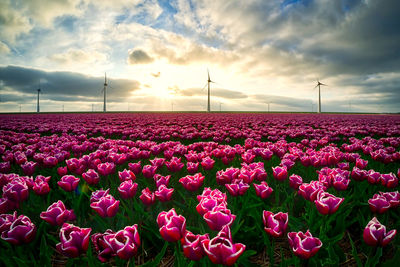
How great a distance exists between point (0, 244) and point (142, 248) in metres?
1.63

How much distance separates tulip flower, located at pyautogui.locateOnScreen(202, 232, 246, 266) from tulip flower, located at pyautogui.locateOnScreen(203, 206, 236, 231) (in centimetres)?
26

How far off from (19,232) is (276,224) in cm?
225

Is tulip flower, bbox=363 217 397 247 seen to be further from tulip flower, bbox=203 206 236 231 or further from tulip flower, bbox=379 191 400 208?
tulip flower, bbox=203 206 236 231

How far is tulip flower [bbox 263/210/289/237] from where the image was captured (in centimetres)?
191

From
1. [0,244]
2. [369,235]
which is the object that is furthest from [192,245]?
[0,244]

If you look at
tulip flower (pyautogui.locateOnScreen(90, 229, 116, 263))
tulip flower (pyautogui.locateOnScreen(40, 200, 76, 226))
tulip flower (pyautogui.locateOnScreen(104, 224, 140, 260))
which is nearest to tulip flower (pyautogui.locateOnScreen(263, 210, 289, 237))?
tulip flower (pyautogui.locateOnScreen(104, 224, 140, 260))

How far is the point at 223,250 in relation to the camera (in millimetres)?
1430

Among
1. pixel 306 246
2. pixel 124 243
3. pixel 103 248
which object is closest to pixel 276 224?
pixel 306 246

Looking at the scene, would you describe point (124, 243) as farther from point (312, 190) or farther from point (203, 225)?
point (312, 190)

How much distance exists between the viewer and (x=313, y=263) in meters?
2.09

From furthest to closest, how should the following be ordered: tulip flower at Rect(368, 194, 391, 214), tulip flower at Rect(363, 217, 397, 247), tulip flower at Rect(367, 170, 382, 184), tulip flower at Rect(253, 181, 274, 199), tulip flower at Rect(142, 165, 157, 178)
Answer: tulip flower at Rect(142, 165, 157, 178), tulip flower at Rect(367, 170, 382, 184), tulip flower at Rect(253, 181, 274, 199), tulip flower at Rect(368, 194, 391, 214), tulip flower at Rect(363, 217, 397, 247)

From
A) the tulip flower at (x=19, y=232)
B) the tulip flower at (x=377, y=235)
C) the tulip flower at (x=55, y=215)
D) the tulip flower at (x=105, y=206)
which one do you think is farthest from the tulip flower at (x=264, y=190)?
the tulip flower at (x=19, y=232)

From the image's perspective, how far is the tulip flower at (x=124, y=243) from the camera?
1631mm

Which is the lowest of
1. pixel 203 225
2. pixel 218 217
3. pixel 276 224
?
pixel 203 225
